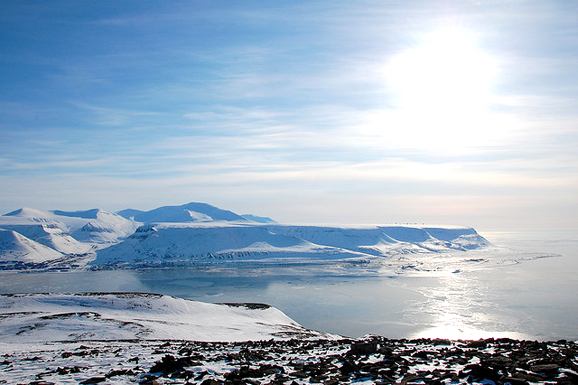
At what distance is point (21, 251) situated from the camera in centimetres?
15188

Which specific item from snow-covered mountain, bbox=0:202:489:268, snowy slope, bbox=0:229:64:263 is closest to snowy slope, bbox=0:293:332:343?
snow-covered mountain, bbox=0:202:489:268

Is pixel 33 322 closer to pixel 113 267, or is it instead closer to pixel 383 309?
pixel 383 309

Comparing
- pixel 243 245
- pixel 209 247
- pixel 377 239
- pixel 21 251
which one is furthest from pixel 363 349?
pixel 21 251

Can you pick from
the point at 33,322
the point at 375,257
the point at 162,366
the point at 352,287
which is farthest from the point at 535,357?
the point at 375,257

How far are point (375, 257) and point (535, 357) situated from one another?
13014 centimetres

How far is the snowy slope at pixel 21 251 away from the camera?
5728 inches

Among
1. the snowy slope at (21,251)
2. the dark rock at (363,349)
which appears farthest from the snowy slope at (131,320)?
the snowy slope at (21,251)

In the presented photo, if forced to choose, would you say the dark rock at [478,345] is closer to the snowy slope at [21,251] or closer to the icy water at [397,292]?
the icy water at [397,292]

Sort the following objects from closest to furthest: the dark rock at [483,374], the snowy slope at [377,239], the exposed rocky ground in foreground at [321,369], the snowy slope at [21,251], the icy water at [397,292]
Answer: the dark rock at [483,374], the exposed rocky ground in foreground at [321,369], the icy water at [397,292], the snowy slope at [21,251], the snowy slope at [377,239]

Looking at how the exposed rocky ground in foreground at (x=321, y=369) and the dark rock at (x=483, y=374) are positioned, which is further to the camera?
the exposed rocky ground in foreground at (x=321, y=369)

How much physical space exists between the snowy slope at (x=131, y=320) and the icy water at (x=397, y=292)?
986 cm

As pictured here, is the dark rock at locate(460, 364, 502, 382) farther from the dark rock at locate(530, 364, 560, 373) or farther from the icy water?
the icy water

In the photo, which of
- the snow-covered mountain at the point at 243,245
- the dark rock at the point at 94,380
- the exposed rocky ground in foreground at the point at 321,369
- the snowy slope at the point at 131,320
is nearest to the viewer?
the exposed rocky ground in foreground at the point at 321,369

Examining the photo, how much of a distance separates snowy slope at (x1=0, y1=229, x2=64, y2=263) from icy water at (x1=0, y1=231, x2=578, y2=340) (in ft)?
119
